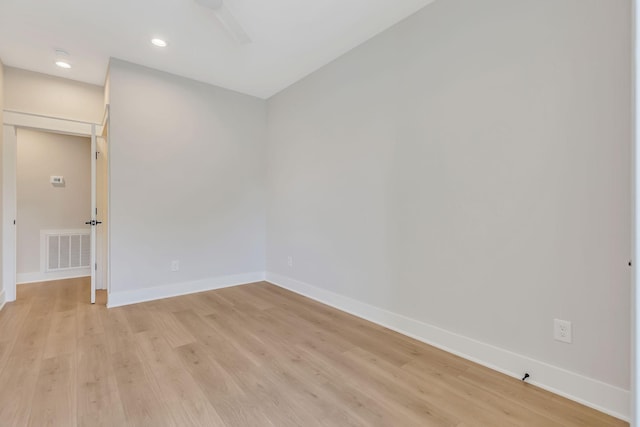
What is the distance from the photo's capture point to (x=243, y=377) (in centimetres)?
189

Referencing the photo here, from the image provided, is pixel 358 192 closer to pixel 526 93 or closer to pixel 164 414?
A: pixel 526 93

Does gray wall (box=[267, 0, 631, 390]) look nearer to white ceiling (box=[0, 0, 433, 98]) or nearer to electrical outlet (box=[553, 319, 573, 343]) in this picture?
electrical outlet (box=[553, 319, 573, 343])

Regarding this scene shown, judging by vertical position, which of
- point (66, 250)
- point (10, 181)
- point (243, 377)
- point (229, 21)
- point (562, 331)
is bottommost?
point (243, 377)

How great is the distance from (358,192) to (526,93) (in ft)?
4.87

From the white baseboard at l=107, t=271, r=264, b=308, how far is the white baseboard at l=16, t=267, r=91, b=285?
199cm

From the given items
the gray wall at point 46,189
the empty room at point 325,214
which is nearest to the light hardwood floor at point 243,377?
the empty room at point 325,214

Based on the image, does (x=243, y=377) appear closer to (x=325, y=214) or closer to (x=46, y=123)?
(x=325, y=214)

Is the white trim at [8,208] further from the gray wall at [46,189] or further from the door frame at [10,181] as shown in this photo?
the gray wall at [46,189]

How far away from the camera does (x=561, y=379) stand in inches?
66.7

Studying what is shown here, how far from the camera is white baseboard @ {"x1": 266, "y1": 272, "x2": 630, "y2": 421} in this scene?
1542 mm

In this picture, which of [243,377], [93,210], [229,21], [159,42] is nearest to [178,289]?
[93,210]

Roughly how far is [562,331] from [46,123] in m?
5.07

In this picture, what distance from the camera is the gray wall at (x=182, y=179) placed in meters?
3.24

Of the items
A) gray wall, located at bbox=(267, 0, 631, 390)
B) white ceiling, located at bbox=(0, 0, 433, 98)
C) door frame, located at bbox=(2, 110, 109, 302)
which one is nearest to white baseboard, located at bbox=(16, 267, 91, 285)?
door frame, located at bbox=(2, 110, 109, 302)
